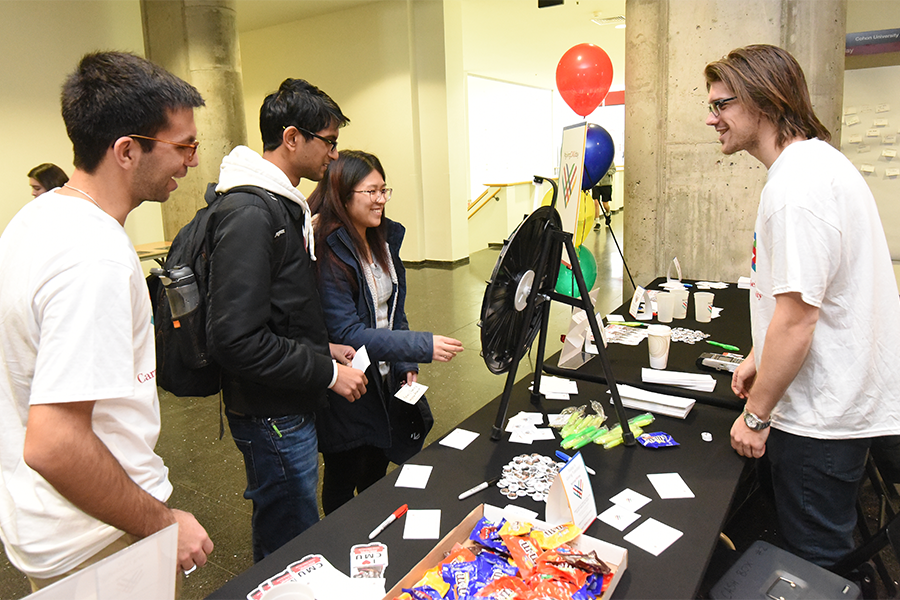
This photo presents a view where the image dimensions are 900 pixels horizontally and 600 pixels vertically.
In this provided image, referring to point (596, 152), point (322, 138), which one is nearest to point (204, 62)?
point (596, 152)

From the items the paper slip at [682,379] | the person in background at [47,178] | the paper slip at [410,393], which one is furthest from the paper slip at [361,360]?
the person in background at [47,178]

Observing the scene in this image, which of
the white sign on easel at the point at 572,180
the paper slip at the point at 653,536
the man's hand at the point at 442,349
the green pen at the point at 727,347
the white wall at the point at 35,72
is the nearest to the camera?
the paper slip at the point at 653,536

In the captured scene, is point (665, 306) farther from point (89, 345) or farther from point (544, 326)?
point (89, 345)

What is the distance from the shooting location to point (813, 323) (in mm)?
1283

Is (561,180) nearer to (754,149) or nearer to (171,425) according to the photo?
(754,149)

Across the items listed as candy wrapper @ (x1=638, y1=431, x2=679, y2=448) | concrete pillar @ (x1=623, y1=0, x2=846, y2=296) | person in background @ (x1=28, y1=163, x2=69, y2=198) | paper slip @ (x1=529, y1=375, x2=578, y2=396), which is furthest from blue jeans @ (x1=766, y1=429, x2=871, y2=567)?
person in background @ (x1=28, y1=163, x2=69, y2=198)

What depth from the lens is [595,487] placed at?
1.31 metres

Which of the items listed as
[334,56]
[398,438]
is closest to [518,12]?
[334,56]

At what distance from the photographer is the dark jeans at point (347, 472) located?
193 centimetres

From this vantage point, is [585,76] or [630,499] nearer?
[630,499]

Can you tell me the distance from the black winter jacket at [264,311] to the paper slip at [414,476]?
1.00ft

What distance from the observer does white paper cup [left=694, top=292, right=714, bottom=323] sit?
→ 2.60 m

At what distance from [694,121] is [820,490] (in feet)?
9.81

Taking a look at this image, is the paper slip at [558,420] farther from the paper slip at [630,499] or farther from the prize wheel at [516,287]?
the paper slip at [630,499]
